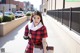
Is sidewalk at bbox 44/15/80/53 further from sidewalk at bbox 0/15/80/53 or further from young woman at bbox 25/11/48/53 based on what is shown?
young woman at bbox 25/11/48/53

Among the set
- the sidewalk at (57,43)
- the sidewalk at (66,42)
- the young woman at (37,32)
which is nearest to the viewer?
the young woman at (37,32)

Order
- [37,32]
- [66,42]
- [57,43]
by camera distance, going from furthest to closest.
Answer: [57,43]
[66,42]
[37,32]

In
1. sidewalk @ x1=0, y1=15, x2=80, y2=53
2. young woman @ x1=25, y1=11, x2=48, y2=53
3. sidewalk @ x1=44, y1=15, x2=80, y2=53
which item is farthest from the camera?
sidewalk @ x1=0, y1=15, x2=80, y2=53

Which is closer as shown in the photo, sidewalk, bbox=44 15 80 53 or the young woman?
the young woman

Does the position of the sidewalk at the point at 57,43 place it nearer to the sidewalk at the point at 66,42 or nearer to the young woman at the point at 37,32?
the sidewalk at the point at 66,42

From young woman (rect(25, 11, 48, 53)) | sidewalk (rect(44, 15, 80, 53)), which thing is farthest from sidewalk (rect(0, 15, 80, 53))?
young woman (rect(25, 11, 48, 53))

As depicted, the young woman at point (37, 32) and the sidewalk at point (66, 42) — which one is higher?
the young woman at point (37, 32)

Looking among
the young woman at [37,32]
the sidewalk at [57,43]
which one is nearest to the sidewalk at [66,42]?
the sidewalk at [57,43]

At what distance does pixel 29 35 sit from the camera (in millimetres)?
4363

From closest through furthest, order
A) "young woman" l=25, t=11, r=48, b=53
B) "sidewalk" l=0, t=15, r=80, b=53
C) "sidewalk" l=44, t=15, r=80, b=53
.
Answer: "young woman" l=25, t=11, r=48, b=53 → "sidewalk" l=44, t=15, r=80, b=53 → "sidewalk" l=0, t=15, r=80, b=53

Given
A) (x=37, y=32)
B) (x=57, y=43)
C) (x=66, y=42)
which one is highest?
(x=37, y=32)

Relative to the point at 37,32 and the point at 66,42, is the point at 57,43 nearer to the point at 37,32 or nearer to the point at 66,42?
the point at 66,42

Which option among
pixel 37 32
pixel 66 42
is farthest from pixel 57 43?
pixel 37 32

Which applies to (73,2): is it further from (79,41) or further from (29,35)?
(29,35)
